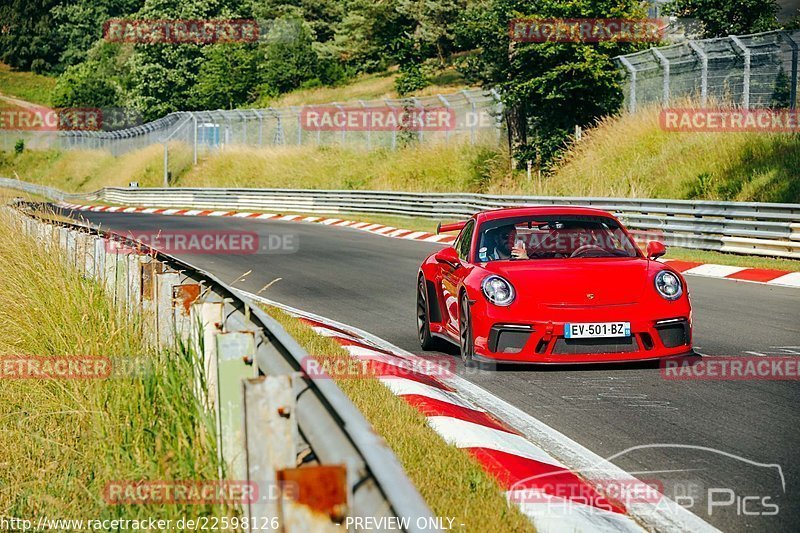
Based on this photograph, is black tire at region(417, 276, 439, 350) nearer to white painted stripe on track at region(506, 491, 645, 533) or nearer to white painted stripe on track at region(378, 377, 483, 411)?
white painted stripe on track at region(378, 377, 483, 411)

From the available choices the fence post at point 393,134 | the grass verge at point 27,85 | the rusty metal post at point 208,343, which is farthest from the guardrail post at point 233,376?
the grass verge at point 27,85

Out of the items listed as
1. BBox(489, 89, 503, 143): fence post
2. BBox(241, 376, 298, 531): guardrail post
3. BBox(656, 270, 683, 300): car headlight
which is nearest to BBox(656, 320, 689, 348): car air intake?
BBox(656, 270, 683, 300): car headlight

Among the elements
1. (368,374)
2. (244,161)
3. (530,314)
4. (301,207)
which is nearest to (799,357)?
(530,314)

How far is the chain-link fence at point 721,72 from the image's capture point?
24.2m

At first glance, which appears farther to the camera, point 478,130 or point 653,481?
point 478,130

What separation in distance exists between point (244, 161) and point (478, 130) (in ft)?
64.9

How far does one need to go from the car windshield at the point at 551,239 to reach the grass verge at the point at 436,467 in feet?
6.68

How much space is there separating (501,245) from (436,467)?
423 cm

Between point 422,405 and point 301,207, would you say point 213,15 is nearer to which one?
point 301,207

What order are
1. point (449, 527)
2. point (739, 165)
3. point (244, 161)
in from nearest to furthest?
point (449, 527) < point (739, 165) < point (244, 161)

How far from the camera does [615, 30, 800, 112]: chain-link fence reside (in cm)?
2420

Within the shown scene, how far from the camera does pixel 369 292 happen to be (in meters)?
15.2

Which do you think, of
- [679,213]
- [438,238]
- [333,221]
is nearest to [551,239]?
[679,213]

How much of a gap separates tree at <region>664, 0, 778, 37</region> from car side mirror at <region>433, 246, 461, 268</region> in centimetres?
4177
